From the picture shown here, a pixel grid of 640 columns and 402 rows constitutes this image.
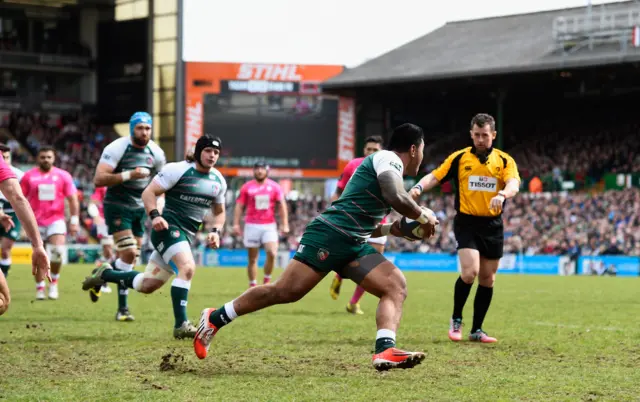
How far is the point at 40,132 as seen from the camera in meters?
54.1

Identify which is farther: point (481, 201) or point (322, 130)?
point (322, 130)

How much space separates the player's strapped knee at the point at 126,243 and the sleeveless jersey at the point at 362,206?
5.31m

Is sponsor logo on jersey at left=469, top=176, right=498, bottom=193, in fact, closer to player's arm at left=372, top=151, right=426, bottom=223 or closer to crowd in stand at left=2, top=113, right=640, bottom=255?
player's arm at left=372, top=151, right=426, bottom=223

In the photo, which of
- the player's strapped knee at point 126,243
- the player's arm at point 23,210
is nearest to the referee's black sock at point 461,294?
the player's strapped knee at point 126,243

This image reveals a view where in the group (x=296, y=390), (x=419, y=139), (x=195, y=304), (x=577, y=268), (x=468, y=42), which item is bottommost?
(x=577, y=268)

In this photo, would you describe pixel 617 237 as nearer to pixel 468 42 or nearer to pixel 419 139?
pixel 468 42

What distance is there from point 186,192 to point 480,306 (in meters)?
3.36

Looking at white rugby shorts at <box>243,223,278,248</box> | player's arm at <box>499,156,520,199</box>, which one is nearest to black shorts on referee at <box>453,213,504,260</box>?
player's arm at <box>499,156,520,199</box>

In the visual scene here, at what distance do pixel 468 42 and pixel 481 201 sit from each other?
144 ft

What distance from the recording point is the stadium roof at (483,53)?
42.4 m

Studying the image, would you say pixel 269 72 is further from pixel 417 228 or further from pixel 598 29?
pixel 417 228

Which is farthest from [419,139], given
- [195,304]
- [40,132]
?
[40,132]

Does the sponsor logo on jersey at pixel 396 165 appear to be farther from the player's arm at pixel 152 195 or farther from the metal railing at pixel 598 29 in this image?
the metal railing at pixel 598 29

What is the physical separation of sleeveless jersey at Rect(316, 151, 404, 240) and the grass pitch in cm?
114
